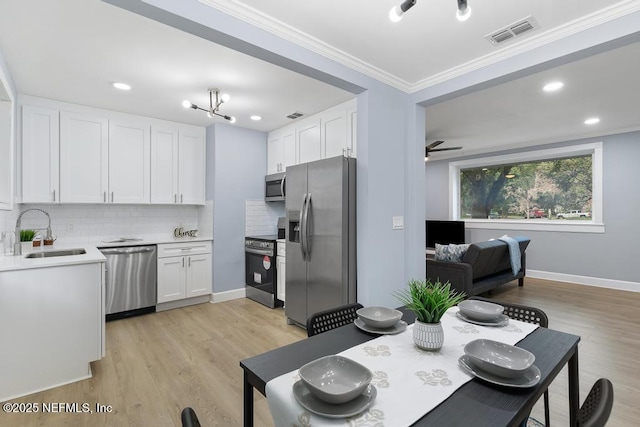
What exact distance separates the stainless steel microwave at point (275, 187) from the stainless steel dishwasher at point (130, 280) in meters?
1.73

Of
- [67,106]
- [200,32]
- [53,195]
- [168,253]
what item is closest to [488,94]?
[200,32]

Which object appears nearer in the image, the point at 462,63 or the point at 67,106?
the point at 462,63

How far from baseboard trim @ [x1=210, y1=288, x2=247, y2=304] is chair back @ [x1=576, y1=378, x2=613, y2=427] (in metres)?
4.17

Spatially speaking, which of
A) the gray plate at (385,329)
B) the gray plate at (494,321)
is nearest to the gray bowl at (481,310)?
the gray plate at (494,321)

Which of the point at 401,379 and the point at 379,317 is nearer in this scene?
the point at 401,379

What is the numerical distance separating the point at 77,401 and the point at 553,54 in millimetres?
4110

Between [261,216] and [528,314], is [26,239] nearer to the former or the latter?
[261,216]

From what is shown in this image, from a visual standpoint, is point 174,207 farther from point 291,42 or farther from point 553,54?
point 553,54

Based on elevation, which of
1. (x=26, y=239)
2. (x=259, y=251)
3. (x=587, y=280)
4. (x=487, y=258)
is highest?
(x=26, y=239)

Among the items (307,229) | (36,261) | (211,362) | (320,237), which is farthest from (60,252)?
(320,237)

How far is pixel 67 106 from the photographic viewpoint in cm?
366

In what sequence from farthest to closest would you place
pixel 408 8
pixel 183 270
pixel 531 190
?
1. pixel 531 190
2. pixel 183 270
3. pixel 408 8

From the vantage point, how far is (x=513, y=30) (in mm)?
2168

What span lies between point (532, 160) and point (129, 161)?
693 cm
